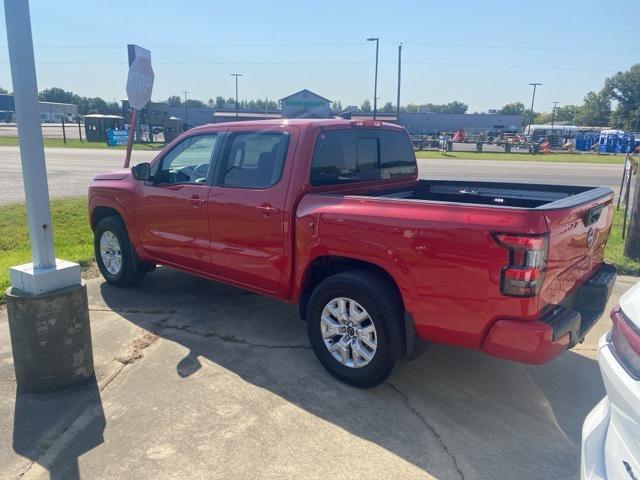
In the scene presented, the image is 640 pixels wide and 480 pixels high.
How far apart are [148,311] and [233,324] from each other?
3.08 feet

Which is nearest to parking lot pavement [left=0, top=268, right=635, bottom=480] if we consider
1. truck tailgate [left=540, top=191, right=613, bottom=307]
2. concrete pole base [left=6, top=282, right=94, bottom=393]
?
concrete pole base [left=6, top=282, right=94, bottom=393]

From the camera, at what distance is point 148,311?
17.2 ft

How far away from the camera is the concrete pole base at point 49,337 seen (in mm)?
3488

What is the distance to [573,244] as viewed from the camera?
335 cm

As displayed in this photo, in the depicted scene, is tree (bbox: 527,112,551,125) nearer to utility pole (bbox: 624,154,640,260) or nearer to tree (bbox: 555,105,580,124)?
tree (bbox: 555,105,580,124)

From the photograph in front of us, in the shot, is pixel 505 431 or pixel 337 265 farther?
pixel 337 265

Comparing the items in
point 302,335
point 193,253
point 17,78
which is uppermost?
point 17,78

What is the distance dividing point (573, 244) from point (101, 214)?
16.5 ft

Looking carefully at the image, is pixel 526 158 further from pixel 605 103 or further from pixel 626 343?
pixel 605 103

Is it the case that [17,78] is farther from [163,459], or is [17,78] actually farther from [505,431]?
[505,431]

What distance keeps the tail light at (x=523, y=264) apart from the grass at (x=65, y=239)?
4.56 meters

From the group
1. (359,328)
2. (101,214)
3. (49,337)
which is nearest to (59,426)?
(49,337)

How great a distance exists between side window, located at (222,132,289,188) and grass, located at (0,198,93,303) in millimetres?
2894

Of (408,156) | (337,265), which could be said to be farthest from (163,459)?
(408,156)
